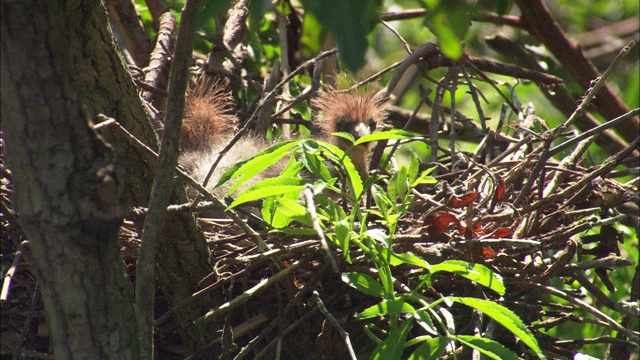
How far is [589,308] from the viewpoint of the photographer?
51.4 inches

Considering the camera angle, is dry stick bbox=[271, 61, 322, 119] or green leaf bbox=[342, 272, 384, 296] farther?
dry stick bbox=[271, 61, 322, 119]

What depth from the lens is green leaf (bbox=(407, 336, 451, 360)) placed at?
1.10 meters

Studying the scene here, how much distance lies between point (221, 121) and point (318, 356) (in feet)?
3.86

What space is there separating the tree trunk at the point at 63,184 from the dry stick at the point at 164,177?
1.4 inches

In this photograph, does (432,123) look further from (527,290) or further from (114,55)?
(114,55)

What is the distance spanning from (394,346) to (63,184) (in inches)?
22.5

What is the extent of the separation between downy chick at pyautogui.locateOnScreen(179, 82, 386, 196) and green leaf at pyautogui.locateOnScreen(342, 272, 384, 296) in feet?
3.16

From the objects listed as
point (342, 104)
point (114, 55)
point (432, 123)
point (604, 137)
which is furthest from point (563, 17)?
point (114, 55)

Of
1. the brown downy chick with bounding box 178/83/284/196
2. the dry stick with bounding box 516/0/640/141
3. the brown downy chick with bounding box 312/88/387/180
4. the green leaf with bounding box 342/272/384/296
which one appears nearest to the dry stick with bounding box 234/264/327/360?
the green leaf with bounding box 342/272/384/296

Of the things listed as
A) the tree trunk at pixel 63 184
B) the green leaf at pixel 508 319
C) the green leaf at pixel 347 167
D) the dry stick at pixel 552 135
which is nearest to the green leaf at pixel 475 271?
the green leaf at pixel 508 319

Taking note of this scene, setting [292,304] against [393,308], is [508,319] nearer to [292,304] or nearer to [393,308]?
[393,308]

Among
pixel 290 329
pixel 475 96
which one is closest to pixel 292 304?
pixel 290 329

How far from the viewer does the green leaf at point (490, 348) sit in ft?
3.56

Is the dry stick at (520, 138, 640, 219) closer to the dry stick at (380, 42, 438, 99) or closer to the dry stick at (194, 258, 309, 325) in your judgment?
the dry stick at (194, 258, 309, 325)
